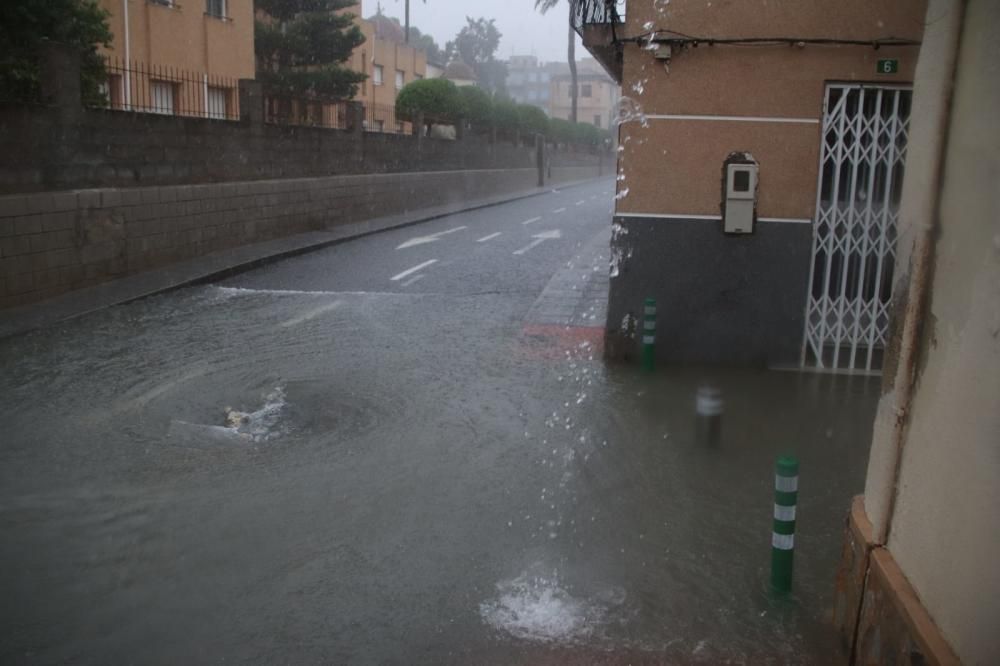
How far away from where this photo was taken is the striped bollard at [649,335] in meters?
8.98

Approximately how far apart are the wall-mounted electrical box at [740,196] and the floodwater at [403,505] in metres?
1.41

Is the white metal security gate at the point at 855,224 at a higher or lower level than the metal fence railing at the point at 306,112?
lower

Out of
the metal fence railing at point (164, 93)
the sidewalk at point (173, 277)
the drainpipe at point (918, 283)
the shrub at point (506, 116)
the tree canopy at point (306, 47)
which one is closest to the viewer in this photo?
the drainpipe at point (918, 283)

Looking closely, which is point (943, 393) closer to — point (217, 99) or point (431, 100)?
point (217, 99)

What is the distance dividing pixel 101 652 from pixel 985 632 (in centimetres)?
342

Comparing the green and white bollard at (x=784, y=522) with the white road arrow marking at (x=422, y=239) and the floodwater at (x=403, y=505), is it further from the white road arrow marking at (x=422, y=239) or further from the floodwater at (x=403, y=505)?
the white road arrow marking at (x=422, y=239)

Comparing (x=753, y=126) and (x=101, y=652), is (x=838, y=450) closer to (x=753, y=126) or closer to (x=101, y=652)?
(x=753, y=126)

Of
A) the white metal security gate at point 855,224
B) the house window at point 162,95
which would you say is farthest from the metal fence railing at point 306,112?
the white metal security gate at point 855,224

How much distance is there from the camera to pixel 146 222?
14891mm

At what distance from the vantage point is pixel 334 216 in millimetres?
22672

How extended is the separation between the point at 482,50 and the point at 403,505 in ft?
368

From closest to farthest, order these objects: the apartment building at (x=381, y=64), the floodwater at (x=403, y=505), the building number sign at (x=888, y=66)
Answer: the floodwater at (x=403, y=505)
the building number sign at (x=888, y=66)
the apartment building at (x=381, y=64)

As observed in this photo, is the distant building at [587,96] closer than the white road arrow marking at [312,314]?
No

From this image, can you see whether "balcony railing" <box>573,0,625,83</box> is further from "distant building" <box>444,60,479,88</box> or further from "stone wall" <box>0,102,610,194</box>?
"distant building" <box>444,60,479,88</box>
